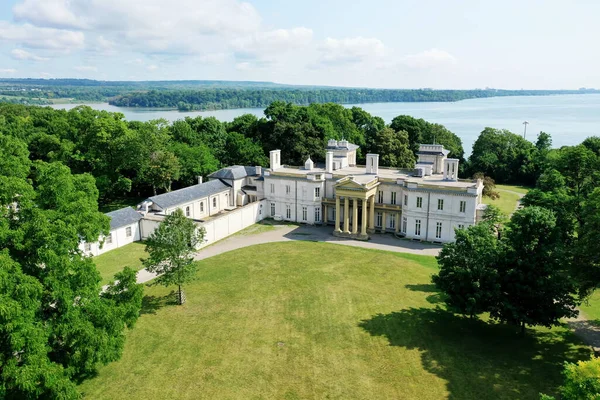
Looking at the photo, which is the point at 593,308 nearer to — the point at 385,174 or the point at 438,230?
the point at 438,230

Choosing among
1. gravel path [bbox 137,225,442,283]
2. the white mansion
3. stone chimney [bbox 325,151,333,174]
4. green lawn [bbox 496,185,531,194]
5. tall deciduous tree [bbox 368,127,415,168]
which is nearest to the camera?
gravel path [bbox 137,225,442,283]

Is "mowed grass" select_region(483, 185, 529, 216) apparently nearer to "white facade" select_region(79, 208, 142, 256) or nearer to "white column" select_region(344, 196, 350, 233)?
"white column" select_region(344, 196, 350, 233)

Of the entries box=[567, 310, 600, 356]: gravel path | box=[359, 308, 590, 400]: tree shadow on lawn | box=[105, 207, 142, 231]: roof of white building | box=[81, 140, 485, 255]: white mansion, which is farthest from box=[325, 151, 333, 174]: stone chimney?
box=[567, 310, 600, 356]: gravel path

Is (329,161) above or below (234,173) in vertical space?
above

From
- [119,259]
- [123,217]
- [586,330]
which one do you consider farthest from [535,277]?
[123,217]

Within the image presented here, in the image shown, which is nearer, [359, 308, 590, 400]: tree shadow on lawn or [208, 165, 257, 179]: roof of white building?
[359, 308, 590, 400]: tree shadow on lawn

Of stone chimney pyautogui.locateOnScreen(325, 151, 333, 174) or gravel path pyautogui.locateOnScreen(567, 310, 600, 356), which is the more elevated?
stone chimney pyautogui.locateOnScreen(325, 151, 333, 174)

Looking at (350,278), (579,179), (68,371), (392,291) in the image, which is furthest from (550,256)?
(68,371)

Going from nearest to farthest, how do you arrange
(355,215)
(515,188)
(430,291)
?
(430,291), (355,215), (515,188)
